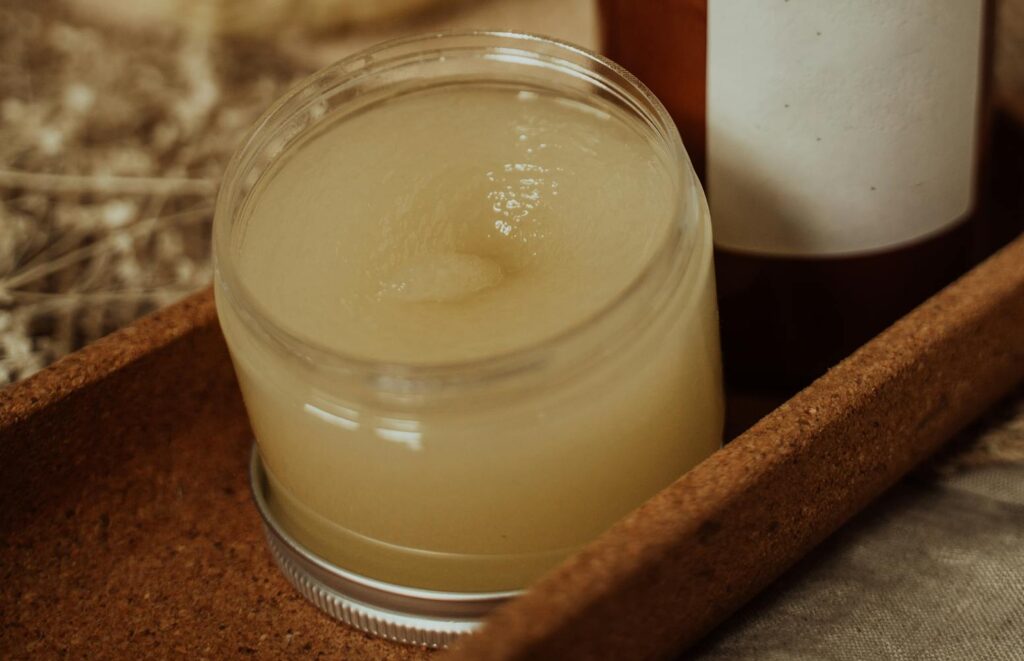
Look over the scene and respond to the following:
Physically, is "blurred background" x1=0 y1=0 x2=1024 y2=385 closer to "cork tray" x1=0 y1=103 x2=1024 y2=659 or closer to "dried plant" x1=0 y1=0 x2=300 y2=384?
"dried plant" x1=0 y1=0 x2=300 y2=384

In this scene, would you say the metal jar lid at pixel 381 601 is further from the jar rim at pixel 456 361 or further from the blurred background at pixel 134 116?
the blurred background at pixel 134 116

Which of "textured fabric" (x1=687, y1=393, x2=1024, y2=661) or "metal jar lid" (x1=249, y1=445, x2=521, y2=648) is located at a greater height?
"metal jar lid" (x1=249, y1=445, x2=521, y2=648)

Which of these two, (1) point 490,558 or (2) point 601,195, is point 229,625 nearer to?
(1) point 490,558

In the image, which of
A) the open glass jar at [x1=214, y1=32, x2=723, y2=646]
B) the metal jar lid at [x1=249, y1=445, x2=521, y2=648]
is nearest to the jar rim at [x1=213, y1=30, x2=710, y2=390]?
the open glass jar at [x1=214, y1=32, x2=723, y2=646]

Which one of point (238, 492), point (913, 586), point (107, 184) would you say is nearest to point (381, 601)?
point (238, 492)

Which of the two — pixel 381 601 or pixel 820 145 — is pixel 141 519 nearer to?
pixel 381 601

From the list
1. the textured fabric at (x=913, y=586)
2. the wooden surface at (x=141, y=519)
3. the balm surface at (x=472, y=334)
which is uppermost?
the balm surface at (x=472, y=334)

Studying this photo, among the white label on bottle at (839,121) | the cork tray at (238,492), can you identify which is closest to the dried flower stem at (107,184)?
the cork tray at (238,492)
